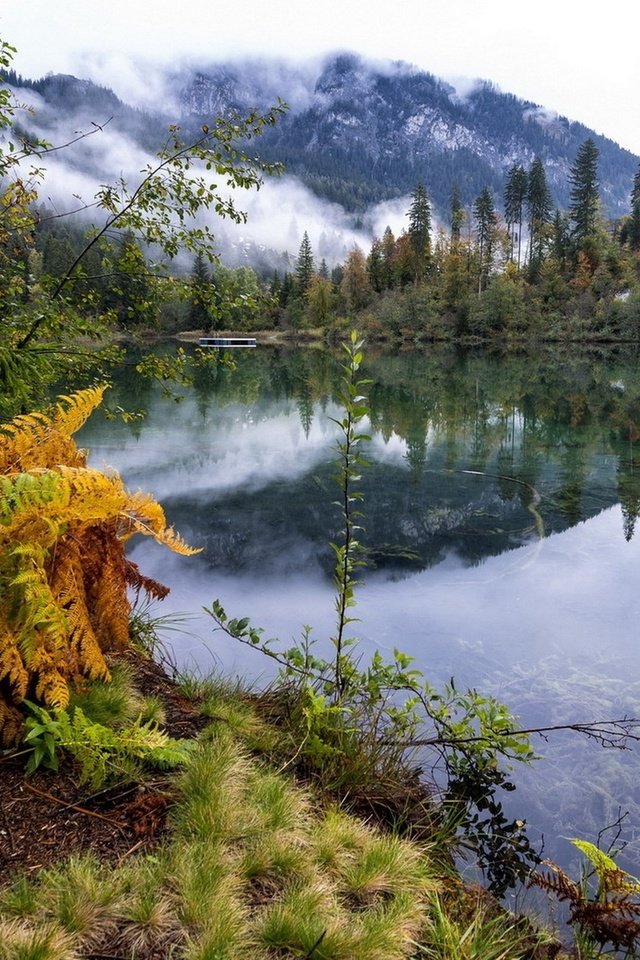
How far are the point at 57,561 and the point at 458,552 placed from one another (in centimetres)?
793

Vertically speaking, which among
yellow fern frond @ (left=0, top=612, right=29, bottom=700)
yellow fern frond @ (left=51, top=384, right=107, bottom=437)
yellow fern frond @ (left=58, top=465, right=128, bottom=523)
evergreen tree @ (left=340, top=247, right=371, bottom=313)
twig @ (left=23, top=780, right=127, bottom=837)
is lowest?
twig @ (left=23, top=780, right=127, bottom=837)

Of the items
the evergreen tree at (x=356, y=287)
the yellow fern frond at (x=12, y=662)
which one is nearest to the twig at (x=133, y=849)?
the yellow fern frond at (x=12, y=662)

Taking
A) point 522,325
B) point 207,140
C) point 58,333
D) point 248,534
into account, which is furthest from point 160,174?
point 522,325

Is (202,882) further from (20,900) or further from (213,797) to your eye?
(20,900)

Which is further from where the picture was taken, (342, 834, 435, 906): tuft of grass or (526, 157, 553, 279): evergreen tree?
(526, 157, 553, 279): evergreen tree

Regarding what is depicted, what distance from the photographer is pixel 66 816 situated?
2.74m

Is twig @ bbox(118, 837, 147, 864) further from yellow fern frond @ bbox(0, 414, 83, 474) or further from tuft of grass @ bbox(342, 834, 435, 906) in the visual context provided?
yellow fern frond @ bbox(0, 414, 83, 474)

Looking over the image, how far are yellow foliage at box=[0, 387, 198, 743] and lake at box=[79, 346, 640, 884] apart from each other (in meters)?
2.93

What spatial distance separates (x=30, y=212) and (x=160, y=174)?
4.65ft

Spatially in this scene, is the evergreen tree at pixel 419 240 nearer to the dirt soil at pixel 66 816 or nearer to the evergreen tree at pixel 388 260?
the evergreen tree at pixel 388 260

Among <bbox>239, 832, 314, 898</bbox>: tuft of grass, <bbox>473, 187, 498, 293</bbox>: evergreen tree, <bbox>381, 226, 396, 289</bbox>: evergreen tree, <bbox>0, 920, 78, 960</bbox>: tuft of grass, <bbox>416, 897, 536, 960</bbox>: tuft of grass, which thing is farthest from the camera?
<bbox>381, 226, 396, 289</bbox>: evergreen tree

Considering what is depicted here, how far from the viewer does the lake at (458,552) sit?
5691mm

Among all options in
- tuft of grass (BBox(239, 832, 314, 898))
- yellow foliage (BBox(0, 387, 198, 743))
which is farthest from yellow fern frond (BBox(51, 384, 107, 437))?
tuft of grass (BBox(239, 832, 314, 898))

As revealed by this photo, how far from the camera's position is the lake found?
18.7 feet
